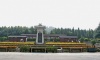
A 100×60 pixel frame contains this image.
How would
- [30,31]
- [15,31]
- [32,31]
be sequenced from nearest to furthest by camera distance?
[30,31]
[32,31]
[15,31]

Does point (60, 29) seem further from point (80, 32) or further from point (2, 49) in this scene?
point (2, 49)

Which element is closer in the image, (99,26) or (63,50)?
(63,50)

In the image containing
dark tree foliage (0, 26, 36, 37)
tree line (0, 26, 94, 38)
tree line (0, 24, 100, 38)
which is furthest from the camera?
tree line (0, 26, 94, 38)

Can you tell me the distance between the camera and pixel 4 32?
3238 inches

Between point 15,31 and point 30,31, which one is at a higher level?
point 15,31

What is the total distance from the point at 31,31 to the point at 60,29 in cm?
1752

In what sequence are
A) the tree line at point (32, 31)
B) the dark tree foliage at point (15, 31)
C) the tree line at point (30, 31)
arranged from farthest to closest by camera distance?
1. the tree line at point (30, 31)
2. the tree line at point (32, 31)
3. the dark tree foliage at point (15, 31)

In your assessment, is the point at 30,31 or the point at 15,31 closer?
the point at 30,31

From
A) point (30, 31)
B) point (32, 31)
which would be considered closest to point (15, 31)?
point (30, 31)

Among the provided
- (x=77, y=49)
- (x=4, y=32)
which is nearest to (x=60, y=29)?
(x=4, y=32)

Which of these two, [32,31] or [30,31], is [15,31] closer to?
[30,31]

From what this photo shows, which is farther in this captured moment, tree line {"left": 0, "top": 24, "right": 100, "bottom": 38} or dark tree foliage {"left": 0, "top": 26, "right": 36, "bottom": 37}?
tree line {"left": 0, "top": 24, "right": 100, "bottom": 38}

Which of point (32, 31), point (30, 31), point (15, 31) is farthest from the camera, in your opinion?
point (15, 31)

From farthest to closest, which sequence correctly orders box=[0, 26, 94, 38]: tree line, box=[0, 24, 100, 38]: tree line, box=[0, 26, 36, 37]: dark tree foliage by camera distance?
box=[0, 26, 94, 38]: tree line, box=[0, 24, 100, 38]: tree line, box=[0, 26, 36, 37]: dark tree foliage
